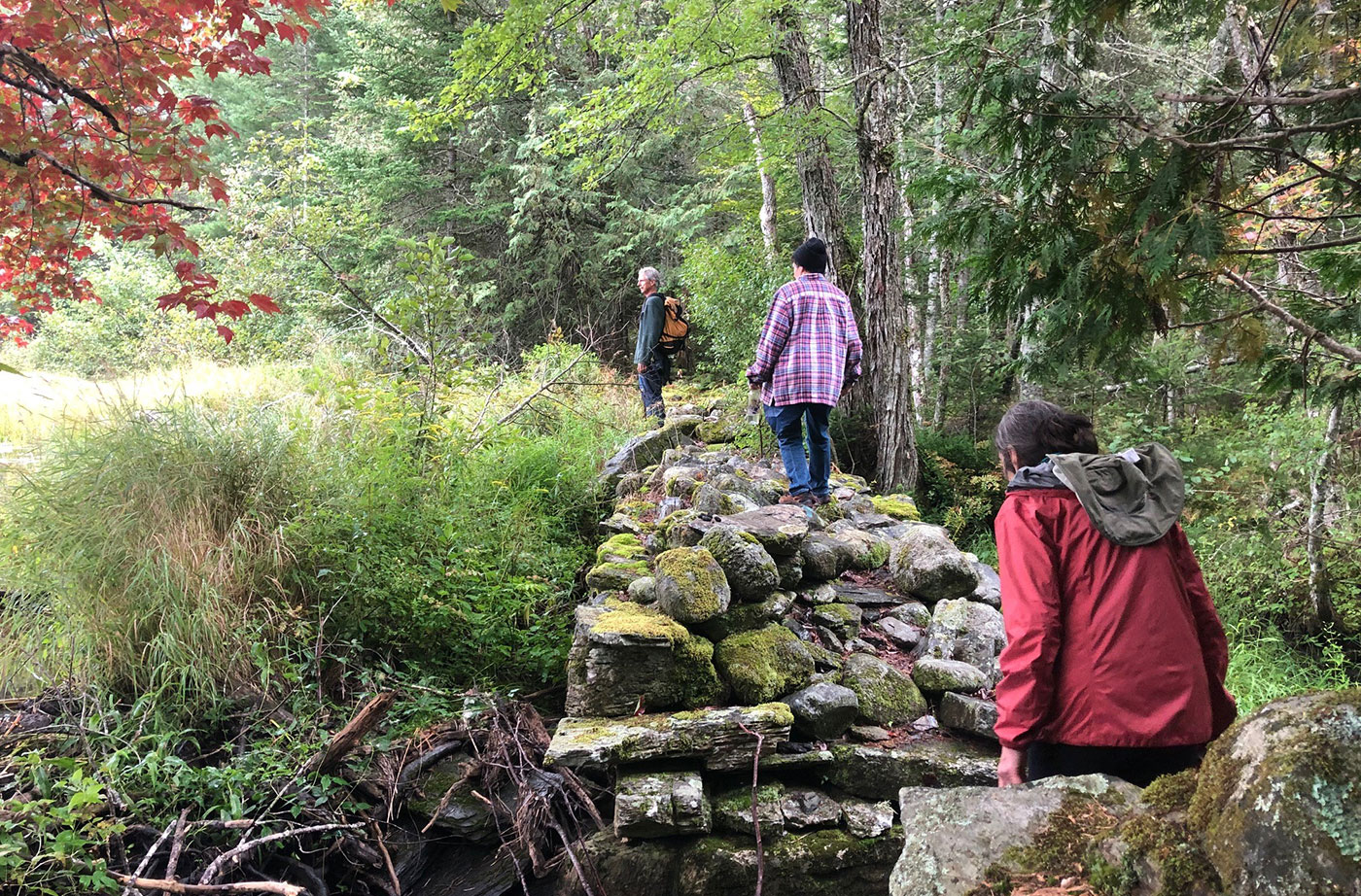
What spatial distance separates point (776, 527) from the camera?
4.25 metres

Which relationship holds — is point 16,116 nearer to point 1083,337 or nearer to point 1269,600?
point 1083,337

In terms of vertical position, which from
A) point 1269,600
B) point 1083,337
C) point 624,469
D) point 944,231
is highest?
point 944,231

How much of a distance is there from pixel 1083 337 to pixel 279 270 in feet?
52.9

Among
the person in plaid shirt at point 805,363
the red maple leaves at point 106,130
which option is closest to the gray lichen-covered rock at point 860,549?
the person in plaid shirt at point 805,363

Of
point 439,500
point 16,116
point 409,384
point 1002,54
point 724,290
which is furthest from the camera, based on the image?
point 724,290

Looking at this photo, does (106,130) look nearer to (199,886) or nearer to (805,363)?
(199,886)

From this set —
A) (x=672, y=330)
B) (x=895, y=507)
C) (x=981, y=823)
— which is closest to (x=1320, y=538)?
(x=895, y=507)

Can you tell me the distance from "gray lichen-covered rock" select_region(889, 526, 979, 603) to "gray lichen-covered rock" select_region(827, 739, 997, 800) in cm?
136

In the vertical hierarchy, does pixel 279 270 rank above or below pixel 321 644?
above

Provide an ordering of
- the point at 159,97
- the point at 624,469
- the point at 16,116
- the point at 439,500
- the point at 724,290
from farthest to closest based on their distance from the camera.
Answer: the point at 724,290 → the point at 624,469 → the point at 439,500 → the point at 159,97 → the point at 16,116

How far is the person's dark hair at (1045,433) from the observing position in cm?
237

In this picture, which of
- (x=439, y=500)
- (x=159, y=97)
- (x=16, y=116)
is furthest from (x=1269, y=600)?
(x=16, y=116)

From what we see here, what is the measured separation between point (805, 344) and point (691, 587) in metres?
2.78

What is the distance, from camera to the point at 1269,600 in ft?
22.6
